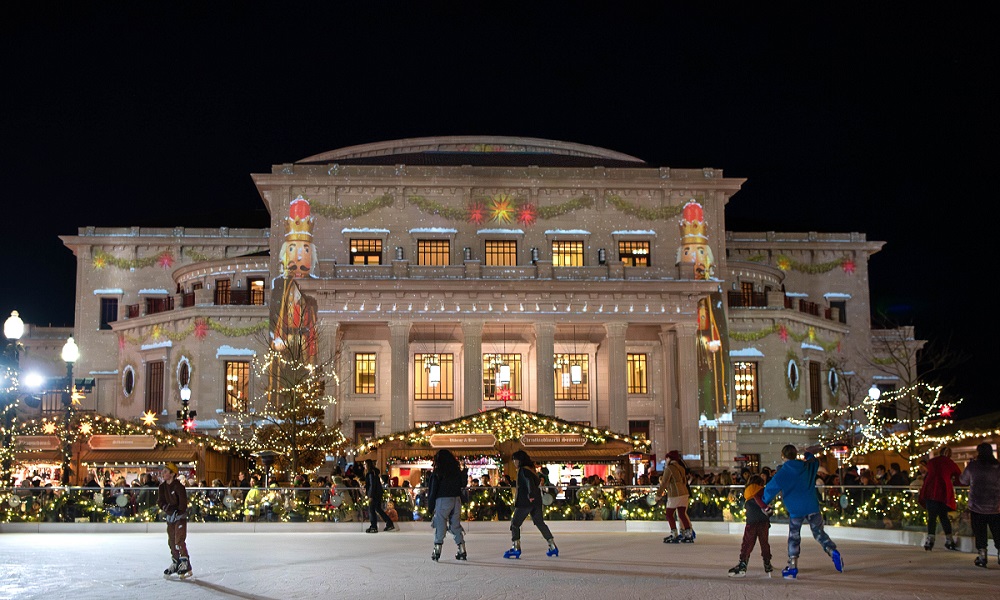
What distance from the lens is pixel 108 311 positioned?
60750 mm

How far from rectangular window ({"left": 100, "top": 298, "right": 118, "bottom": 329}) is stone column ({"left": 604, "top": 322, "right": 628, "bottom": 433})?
90.7ft

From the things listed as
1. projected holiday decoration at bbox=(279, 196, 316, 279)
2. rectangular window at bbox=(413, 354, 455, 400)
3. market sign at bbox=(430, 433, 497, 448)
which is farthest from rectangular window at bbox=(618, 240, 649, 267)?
market sign at bbox=(430, 433, 497, 448)

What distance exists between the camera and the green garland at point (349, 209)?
164 ft

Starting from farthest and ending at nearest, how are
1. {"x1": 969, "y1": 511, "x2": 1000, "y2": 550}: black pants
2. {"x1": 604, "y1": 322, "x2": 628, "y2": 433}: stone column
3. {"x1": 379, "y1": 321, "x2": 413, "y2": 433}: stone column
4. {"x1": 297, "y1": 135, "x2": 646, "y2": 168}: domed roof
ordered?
{"x1": 297, "y1": 135, "x2": 646, "y2": 168}: domed roof, {"x1": 604, "y1": 322, "x2": 628, "y2": 433}: stone column, {"x1": 379, "y1": 321, "x2": 413, "y2": 433}: stone column, {"x1": 969, "y1": 511, "x2": 1000, "y2": 550}: black pants

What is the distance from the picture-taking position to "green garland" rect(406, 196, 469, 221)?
50.3 meters

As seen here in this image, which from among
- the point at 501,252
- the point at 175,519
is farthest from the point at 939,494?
the point at 501,252

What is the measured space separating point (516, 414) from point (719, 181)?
1837 centimetres

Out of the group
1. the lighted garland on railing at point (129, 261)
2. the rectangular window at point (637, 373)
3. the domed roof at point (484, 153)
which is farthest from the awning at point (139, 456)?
the lighted garland on railing at point (129, 261)

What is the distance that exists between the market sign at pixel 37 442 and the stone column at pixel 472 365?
1573 cm

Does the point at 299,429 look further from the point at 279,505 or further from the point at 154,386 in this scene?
the point at 154,386

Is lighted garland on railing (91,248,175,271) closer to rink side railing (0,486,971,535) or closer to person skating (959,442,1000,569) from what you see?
rink side railing (0,486,971,535)

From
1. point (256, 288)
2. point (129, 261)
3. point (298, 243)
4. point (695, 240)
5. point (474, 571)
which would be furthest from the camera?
point (129, 261)

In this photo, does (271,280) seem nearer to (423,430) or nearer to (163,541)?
(423,430)

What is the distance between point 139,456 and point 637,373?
74.1ft
